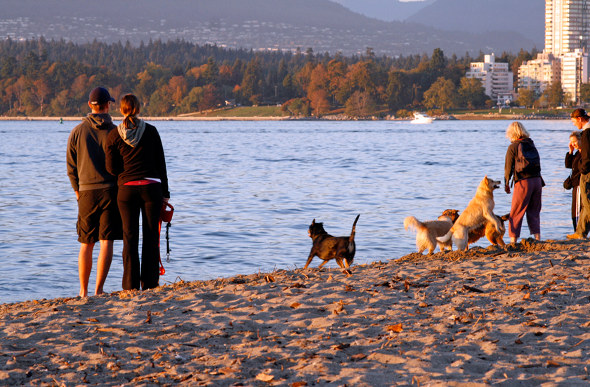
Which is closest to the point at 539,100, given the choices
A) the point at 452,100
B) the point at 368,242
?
the point at 452,100

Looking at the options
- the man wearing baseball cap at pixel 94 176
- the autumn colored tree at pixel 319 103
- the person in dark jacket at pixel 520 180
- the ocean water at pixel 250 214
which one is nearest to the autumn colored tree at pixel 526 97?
the autumn colored tree at pixel 319 103

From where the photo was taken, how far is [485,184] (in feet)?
27.9

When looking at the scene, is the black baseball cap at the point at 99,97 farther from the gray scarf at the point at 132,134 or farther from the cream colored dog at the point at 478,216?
the cream colored dog at the point at 478,216

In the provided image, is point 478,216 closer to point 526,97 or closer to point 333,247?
point 333,247

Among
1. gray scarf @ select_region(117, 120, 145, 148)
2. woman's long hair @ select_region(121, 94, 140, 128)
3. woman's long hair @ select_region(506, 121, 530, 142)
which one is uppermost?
woman's long hair @ select_region(121, 94, 140, 128)

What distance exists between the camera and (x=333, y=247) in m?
8.70

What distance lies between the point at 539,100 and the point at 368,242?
606 feet

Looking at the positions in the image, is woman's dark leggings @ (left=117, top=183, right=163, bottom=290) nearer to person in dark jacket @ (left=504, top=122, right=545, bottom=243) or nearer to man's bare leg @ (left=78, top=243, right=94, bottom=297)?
man's bare leg @ (left=78, top=243, right=94, bottom=297)

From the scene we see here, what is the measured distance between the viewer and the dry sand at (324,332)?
180 inches

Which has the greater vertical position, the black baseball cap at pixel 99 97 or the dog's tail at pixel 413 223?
the black baseball cap at pixel 99 97

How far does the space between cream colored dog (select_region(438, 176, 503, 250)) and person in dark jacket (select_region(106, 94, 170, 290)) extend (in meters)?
3.63

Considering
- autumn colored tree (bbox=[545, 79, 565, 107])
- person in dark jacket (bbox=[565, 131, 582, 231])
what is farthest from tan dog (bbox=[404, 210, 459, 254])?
autumn colored tree (bbox=[545, 79, 565, 107])

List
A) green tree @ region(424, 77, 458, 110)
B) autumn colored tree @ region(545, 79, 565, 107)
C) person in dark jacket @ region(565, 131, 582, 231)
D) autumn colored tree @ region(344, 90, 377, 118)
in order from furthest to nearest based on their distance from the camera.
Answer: autumn colored tree @ region(344, 90, 377, 118), autumn colored tree @ region(545, 79, 565, 107), green tree @ region(424, 77, 458, 110), person in dark jacket @ region(565, 131, 582, 231)

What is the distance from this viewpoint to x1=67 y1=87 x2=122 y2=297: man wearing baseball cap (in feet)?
22.3
